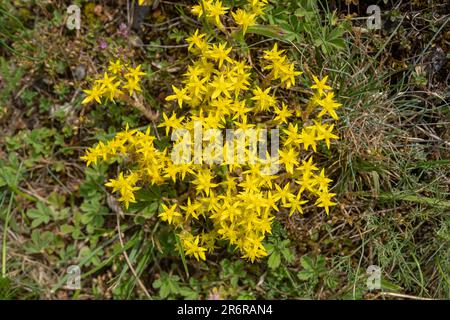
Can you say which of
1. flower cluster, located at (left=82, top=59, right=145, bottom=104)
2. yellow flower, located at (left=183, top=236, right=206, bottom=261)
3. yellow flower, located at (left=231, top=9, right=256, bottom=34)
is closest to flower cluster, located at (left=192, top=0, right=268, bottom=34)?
yellow flower, located at (left=231, top=9, right=256, bottom=34)

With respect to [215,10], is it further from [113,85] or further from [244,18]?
[113,85]

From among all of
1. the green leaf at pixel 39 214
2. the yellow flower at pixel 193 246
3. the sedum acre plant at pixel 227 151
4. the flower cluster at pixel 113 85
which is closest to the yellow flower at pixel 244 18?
the sedum acre plant at pixel 227 151

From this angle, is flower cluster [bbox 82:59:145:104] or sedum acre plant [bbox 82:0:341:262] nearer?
sedum acre plant [bbox 82:0:341:262]

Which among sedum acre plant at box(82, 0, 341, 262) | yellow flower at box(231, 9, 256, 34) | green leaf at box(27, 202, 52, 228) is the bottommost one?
green leaf at box(27, 202, 52, 228)

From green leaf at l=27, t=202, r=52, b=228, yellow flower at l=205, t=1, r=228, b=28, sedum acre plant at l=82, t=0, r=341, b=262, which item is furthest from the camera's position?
green leaf at l=27, t=202, r=52, b=228

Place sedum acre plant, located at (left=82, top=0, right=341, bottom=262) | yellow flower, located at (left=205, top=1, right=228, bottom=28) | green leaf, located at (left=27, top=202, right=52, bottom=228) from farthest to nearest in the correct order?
green leaf, located at (left=27, top=202, right=52, bottom=228) < yellow flower, located at (left=205, top=1, right=228, bottom=28) < sedum acre plant, located at (left=82, top=0, right=341, bottom=262)

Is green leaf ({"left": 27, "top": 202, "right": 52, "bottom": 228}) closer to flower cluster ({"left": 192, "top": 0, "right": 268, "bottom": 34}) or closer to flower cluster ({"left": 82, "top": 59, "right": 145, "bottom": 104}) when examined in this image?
flower cluster ({"left": 82, "top": 59, "right": 145, "bottom": 104})

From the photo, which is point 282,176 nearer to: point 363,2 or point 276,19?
point 276,19
